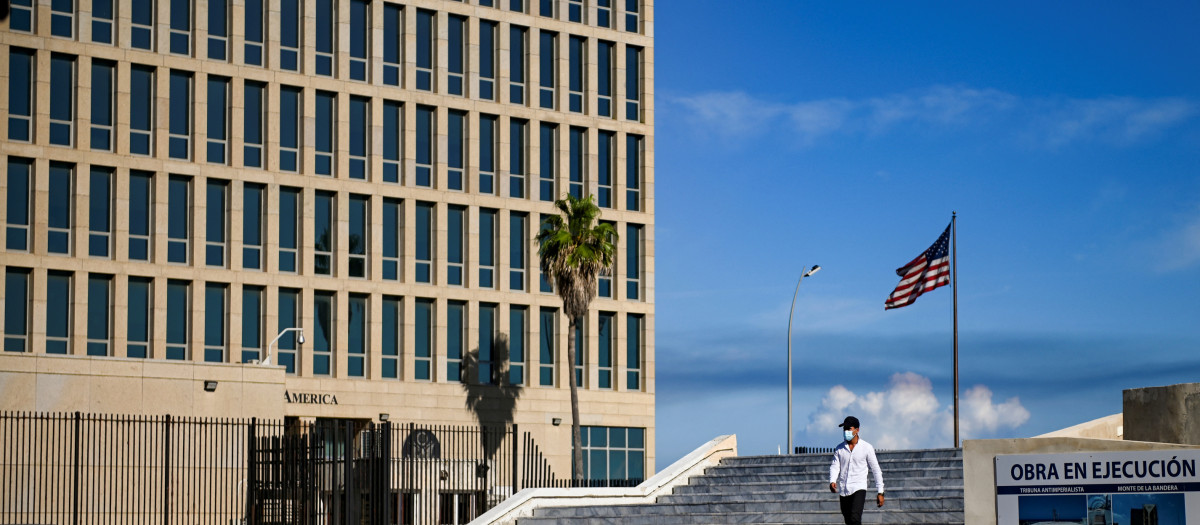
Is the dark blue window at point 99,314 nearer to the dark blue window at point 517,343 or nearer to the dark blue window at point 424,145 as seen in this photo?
the dark blue window at point 424,145

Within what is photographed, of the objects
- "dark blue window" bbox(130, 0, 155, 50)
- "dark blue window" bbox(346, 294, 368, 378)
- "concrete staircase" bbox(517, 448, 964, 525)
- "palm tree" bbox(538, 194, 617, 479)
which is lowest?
"concrete staircase" bbox(517, 448, 964, 525)

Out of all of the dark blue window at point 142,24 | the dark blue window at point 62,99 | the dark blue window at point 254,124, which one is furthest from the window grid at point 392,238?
the dark blue window at point 62,99

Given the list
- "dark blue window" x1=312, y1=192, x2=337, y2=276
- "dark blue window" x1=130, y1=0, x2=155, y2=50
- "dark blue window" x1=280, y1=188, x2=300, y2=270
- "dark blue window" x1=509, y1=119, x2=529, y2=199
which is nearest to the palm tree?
"dark blue window" x1=509, y1=119, x2=529, y2=199

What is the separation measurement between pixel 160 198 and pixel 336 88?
700cm

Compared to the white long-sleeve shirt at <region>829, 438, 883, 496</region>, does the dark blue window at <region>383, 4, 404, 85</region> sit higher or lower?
higher

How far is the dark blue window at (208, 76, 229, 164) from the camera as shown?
47844 mm

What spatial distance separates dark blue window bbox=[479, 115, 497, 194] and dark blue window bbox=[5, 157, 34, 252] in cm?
1520

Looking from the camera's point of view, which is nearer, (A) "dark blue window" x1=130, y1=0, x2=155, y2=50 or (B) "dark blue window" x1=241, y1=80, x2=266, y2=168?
(A) "dark blue window" x1=130, y1=0, x2=155, y2=50

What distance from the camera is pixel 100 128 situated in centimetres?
4597

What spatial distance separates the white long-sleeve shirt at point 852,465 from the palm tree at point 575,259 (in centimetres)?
3158

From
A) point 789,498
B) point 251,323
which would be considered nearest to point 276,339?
point 251,323

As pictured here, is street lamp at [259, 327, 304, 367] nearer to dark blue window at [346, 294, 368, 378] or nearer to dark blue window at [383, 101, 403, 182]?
dark blue window at [346, 294, 368, 378]

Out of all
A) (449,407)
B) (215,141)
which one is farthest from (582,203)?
(215,141)

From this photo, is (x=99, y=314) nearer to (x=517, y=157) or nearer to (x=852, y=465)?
(x=517, y=157)
